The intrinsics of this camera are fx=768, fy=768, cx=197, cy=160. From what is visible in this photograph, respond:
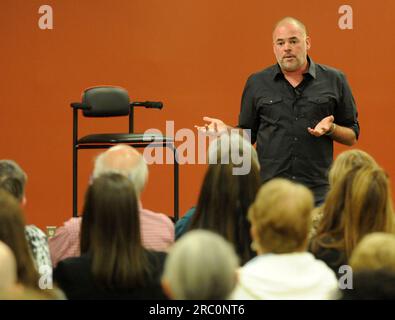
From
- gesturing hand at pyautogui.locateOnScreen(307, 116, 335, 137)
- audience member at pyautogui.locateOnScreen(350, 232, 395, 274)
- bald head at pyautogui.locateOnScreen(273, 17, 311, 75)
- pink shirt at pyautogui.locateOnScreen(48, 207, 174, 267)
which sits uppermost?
bald head at pyautogui.locateOnScreen(273, 17, 311, 75)

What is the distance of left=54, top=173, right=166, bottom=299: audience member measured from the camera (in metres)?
2.40

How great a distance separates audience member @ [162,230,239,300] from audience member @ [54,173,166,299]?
490mm

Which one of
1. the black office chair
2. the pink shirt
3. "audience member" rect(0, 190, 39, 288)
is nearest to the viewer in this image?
"audience member" rect(0, 190, 39, 288)

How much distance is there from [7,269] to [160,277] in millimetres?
638

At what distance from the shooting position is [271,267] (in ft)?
7.48

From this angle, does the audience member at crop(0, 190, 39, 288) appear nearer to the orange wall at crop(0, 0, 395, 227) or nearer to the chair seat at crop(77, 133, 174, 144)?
the chair seat at crop(77, 133, 174, 144)

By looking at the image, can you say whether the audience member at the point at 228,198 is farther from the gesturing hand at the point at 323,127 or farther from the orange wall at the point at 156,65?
the orange wall at the point at 156,65

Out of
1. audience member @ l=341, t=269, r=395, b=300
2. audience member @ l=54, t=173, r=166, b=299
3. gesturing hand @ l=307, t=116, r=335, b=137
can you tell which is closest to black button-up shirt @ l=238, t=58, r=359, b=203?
gesturing hand @ l=307, t=116, r=335, b=137

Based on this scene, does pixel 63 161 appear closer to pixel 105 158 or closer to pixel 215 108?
pixel 215 108

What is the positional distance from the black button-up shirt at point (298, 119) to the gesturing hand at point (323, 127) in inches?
8.5

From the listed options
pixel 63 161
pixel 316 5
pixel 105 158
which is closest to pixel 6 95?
pixel 63 161

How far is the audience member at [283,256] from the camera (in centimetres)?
225

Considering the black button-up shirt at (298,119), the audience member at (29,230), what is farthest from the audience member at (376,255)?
the black button-up shirt at (298,119)

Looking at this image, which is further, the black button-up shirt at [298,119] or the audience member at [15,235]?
the black button-up shirt at [298,119]
